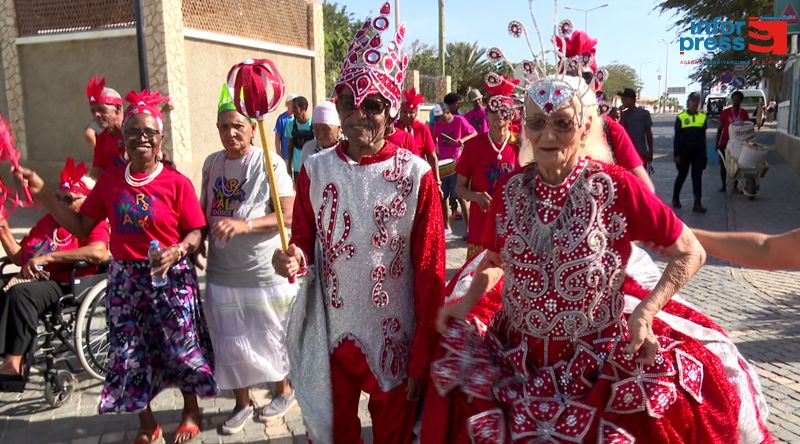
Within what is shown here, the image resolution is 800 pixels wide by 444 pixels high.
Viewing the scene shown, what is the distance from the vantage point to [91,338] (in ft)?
15.4

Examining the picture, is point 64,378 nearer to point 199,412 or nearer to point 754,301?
point 199,412

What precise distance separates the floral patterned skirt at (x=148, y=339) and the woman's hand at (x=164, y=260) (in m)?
0.17

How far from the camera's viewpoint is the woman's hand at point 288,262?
271 cm

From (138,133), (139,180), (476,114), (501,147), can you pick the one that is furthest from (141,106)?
(476,114)

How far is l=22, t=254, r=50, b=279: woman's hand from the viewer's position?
4148mm

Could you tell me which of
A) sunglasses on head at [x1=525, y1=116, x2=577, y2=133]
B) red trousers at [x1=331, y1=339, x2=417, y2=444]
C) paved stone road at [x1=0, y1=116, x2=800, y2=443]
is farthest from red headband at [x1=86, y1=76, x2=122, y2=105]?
sunglasses on head at [x1=525, y1=116, x2=577, y2=133]

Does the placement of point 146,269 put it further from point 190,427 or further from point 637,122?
point 637,122

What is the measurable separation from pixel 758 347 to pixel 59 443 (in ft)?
16.4

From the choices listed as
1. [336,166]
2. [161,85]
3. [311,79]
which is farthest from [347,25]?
[336,166]

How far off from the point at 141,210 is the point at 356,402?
1.57 meters

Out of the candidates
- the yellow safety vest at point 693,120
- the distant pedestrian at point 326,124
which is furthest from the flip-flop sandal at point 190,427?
the yellow safety vest at point 693,120

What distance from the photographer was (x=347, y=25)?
36.9 metres

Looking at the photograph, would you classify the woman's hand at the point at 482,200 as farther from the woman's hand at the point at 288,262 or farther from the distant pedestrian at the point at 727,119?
the distant pedestrian at the point at 727,119

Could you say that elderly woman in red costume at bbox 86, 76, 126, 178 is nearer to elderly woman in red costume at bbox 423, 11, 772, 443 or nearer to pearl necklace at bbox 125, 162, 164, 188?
pearl necklace at bbox 125, 162, 164, 188
